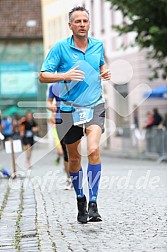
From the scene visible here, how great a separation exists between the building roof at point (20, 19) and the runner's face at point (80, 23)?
184 feet

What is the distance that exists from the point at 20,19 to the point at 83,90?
5830cm

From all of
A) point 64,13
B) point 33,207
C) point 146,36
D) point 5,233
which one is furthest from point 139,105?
point 5,233

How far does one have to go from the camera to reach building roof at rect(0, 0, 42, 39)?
212 feet

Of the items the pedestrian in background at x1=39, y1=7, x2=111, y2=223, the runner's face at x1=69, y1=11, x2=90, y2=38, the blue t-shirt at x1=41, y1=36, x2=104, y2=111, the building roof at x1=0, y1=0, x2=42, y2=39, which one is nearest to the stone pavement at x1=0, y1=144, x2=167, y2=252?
the pedestrian in background at x1=39, y1=7, x2=111, y2=223

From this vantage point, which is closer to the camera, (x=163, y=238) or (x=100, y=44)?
(x=163, y=238)

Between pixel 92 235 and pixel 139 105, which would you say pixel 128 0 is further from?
pixel 92 235

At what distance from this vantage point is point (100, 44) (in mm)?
8562

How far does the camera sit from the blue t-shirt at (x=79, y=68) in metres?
8.37

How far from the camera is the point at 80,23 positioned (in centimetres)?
834

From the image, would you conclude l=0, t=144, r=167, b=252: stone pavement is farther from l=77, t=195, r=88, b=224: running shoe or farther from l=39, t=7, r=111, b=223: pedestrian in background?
l=39, t=7, r=111, b=223: pedestrian in background

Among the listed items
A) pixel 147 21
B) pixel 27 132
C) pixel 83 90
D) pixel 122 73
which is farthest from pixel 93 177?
pixel 122 73

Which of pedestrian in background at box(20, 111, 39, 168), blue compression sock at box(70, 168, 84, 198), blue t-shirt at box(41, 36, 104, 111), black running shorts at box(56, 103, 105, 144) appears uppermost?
blue t-shirt at box(41, 36, 104, 111)

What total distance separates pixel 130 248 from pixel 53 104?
737 cm

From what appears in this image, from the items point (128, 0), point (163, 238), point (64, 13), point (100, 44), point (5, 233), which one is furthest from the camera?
point (64, 13)
